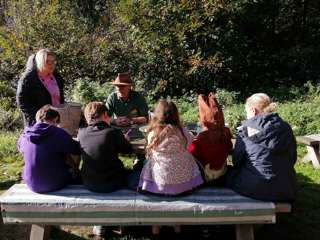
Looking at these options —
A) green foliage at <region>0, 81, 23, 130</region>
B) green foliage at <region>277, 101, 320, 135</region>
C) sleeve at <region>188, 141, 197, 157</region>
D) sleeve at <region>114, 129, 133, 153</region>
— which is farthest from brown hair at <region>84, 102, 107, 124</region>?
green foliage at <region>0, 81, 23, 130</region>

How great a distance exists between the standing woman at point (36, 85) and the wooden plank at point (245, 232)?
2521mm

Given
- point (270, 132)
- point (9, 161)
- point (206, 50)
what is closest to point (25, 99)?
point (9, 161)

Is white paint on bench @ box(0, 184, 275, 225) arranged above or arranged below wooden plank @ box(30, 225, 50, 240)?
above

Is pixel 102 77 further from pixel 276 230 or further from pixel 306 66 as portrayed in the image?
pixel 276 230

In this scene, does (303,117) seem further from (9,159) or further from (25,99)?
(25,99)

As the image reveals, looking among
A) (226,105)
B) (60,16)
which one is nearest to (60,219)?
(226,105)

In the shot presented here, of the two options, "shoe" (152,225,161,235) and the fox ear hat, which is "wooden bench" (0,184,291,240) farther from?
the fox ear hat

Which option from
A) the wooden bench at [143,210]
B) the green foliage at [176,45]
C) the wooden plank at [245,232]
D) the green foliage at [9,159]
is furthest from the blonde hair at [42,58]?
the green foliage at [176,45]

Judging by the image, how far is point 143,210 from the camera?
4059 millimetres

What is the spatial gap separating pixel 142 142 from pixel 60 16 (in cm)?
850

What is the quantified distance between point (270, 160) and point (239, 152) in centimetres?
30

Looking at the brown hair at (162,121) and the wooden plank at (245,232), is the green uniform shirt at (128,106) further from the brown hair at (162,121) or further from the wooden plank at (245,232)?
the wooden plank at (245,232)

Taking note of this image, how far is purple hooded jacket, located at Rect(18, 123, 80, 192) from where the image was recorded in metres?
4.24

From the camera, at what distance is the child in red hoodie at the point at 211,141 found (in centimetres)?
429
